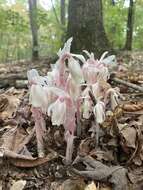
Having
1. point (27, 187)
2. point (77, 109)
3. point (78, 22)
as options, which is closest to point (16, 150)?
point (27, 187)

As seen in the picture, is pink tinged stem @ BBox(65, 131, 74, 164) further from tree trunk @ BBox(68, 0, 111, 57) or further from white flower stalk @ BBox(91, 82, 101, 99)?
tree trunk @ BBox(68, 0, 111, 57)

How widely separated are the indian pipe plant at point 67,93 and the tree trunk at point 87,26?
3.65 metres

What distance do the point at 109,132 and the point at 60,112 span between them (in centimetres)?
43

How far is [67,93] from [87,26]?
4.10m

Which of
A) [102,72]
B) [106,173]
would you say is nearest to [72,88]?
[102,72]

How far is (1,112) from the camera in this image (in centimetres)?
234

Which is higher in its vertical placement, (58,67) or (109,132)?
(58,67)

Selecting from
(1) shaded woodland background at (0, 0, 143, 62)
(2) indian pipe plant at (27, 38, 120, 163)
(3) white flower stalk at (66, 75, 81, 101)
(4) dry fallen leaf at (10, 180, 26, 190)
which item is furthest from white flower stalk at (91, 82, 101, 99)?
(1) shaded woodland background at (0, 0, 143, 62)

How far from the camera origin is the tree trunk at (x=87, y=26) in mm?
5316

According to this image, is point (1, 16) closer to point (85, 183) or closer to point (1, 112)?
point (1, 112)

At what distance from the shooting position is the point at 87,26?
17.8ft

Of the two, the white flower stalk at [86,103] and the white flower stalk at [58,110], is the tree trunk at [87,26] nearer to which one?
the white flower stalk at [86,103]

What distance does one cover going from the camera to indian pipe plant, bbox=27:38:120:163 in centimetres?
143

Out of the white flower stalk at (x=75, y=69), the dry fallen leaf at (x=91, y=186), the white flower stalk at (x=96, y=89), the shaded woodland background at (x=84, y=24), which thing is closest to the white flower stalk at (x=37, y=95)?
the white flower stalk at (x=75, y=69)
